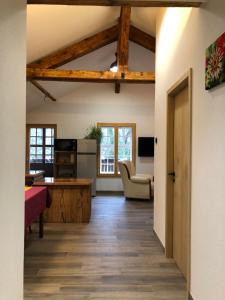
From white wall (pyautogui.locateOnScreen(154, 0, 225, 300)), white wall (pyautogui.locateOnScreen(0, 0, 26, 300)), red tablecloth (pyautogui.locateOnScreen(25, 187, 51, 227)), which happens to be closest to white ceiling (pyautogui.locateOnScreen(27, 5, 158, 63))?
white wall (pyautogui.locateOnScreen(154, 0, 225, 300))

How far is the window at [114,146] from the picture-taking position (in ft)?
28.0

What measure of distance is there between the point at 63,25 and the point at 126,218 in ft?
12.0

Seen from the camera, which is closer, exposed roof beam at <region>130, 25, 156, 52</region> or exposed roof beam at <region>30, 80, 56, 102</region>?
exposed roof beam at <region>130, 25, 156, 52</region>

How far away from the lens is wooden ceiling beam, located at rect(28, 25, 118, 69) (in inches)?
217

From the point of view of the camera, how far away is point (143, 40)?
5.86 meters

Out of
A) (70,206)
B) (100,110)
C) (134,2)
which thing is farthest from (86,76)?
(134,2)

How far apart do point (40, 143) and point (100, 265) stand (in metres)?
6.18

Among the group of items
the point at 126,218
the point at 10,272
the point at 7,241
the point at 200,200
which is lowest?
the point at 126,218

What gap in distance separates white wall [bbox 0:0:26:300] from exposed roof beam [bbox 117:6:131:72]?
3347 millimetres

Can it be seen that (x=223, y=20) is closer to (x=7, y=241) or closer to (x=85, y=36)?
→ (x=7, y=241)

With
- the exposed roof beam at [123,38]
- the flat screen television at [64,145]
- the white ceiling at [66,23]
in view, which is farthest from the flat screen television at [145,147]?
the white ceiling at [66,23]

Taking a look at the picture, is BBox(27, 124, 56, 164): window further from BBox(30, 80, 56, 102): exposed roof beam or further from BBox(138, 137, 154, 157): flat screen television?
BBox(138, 137, 154, 157): flat screen television

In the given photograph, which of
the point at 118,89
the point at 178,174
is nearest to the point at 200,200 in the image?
the point at 178,174

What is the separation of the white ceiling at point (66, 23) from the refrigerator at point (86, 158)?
3.06 metres
